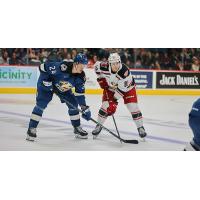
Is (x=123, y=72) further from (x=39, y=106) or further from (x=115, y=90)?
(x=39, y=106)

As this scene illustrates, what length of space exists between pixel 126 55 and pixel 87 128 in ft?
2.43

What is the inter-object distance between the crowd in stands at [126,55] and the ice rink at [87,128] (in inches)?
13.2

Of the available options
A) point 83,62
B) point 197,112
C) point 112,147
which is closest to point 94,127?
point 112,147

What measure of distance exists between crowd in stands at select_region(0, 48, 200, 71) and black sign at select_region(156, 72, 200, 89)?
0.25 ft

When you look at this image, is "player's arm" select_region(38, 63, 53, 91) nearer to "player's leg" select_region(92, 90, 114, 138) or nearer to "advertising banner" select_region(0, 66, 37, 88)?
"advertising banner" select_region(0, 66, 37, 88)

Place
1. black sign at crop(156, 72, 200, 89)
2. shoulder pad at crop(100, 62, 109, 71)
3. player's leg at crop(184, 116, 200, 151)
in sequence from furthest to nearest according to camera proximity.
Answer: black sign at crop(156, 72, 200, 89)
shoulder pad at crop(100, 62, 109, 71)
player's leg at crop(184, 116, 200, 151)

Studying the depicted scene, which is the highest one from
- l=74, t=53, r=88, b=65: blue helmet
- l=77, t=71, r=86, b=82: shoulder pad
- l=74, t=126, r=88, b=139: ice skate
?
l=74, t=53, r=88, b=65: blue helmet

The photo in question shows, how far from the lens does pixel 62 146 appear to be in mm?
3793

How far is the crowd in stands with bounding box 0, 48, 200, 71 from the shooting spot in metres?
4.07

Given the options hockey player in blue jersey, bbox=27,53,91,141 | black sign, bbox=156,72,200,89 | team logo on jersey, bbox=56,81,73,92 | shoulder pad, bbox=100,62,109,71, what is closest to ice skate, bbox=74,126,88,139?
hockey player in blue jersey, bbox=27,53,91,141

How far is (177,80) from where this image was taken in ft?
16.6

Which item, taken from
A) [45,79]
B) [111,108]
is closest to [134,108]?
[111,108]

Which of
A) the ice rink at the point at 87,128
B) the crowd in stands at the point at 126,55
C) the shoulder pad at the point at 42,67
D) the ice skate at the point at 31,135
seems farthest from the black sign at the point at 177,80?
the ice skate at the point at 31,135

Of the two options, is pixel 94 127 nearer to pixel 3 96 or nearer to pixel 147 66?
pixel 3 96
